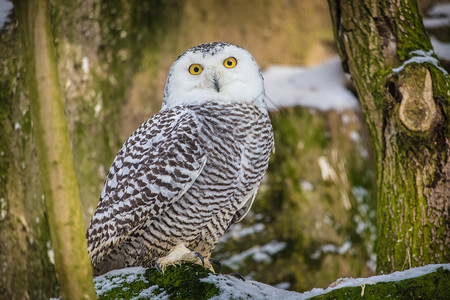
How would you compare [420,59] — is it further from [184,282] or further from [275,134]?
[275,134]

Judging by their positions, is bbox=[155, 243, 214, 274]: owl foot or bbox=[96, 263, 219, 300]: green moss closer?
bbox=[96, 263, 219, 300]: green moss

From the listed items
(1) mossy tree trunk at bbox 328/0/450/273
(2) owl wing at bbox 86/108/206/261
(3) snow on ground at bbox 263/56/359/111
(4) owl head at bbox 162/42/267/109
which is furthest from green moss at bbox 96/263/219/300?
(3) snow on ground at bbox 263/56/359/111

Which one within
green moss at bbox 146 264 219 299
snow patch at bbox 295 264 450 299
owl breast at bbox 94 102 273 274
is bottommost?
snow patch at bbox 295 264 450 299

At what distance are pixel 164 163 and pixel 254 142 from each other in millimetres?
502

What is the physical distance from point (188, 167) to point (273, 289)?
30.9 inches

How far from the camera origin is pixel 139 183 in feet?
8.65

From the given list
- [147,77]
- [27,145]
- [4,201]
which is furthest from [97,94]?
[4,201]

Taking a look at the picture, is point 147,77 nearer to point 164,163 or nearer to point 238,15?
point 238,15

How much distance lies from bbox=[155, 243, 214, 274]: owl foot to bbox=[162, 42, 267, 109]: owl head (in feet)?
2.66

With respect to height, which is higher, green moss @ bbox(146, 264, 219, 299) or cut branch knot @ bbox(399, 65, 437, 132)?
cut branch knot @ bbox(399, 65, 437, 132)

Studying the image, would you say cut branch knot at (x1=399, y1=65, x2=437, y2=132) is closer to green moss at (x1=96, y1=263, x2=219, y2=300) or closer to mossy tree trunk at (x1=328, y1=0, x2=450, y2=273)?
mossy tree trunk at (x1=328, y1=0, x2=450, y2=273)

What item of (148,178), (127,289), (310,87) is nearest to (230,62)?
(148,178)

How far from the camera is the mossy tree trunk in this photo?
281 centimetres

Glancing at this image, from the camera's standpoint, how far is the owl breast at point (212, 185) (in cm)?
263
